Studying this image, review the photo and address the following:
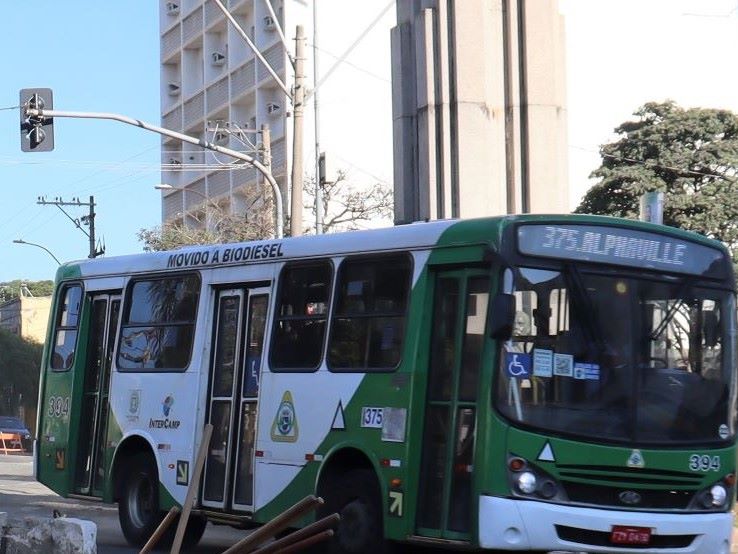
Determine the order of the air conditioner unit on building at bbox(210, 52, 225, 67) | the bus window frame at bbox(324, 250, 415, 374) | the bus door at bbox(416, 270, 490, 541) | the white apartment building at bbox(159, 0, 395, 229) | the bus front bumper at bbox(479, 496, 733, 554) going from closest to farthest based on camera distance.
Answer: the bus front bumper at bbox(479, 496, 733, 554), the bus door at bbox(416, 270, 490, 541), the bus window frame at bbox(324, 250, 415, 374), the white apartment building at bbox(159, 0, 395, 229), the air conditioner unit on building at bbox(210, 52, 225, 67)

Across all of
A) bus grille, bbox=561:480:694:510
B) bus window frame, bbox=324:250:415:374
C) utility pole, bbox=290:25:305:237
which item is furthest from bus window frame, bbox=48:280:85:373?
bus grille, bbox=561:480:694:510

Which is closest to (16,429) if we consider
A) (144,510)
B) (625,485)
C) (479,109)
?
(479,109)

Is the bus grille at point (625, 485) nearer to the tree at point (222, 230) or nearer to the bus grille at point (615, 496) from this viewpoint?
the bus grille at point (615, 496)

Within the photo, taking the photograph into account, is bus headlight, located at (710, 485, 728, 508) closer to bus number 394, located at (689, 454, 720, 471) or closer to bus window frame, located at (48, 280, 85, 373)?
bus number 394, located at (689, 454, 720, 471)

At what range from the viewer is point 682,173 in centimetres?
3653

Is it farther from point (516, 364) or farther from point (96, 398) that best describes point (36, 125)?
point (516, 364)

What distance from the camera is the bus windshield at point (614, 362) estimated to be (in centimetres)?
1011

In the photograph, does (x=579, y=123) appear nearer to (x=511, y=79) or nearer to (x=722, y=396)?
(x=511, y=79)

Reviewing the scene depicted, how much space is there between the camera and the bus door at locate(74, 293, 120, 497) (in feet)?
49.4

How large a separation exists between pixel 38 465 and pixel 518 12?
11493 millimetres

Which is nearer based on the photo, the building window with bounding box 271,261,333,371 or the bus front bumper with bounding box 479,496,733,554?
the bus front bumper with bounding box 479,496,733,554

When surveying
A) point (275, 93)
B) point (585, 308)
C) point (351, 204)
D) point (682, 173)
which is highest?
point (275, 93)

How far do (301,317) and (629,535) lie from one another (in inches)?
146

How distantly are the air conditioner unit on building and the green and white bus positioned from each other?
52545 mm
